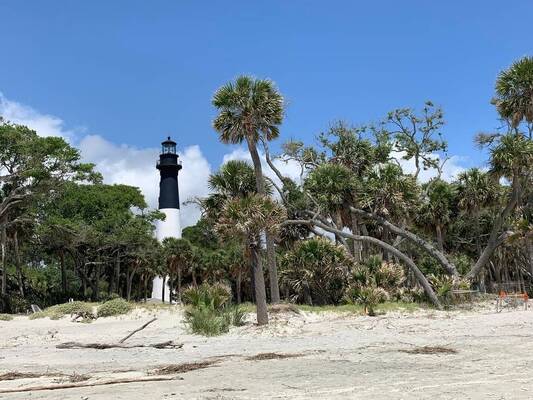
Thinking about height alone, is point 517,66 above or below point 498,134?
above

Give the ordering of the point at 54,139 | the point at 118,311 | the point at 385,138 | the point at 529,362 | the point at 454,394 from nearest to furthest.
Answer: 1. the point at 454,394
2. the point at 529,362
3. the point at 118,311
4. the point at 54,139
5. the point at 385,138

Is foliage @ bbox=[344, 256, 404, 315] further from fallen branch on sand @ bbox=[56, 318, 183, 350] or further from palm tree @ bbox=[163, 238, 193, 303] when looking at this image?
palm tree @ bbox=[163, 238, 193, 303]

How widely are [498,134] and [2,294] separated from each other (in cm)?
3287

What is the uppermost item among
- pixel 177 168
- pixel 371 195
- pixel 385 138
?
pixel 177 168

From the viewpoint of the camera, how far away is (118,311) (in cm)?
2636

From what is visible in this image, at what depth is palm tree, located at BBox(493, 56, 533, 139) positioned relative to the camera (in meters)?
28.0

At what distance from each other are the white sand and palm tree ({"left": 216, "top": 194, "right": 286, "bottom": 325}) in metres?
1.85

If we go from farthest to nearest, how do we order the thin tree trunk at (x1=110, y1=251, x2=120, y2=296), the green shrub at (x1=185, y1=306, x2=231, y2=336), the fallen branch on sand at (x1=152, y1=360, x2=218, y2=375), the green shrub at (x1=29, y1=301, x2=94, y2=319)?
the thin tree trunk at (x1=110, y1=251, x2=120, y2=296) → the green shrub at (x1=29, y1=301, x2=94, y2=319) → the green shrub at (x1=185, y1=306, x2=231, y2=336) → the fallen branch on sand at (x1=152, y1=360, x2=218, y2=375)

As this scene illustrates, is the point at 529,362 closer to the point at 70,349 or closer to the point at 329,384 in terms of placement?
the point at 329,384

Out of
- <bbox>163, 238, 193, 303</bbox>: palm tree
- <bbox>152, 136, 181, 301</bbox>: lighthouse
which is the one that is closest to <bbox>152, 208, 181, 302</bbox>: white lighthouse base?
<bbox>152, 136, 181, 301</bbox>: lighthouse

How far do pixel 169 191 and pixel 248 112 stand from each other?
31.0 meters

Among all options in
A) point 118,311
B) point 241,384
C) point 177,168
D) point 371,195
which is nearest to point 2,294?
point 118,311

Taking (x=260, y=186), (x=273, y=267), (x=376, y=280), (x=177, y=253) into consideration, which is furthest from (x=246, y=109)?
(x=177, y=253)

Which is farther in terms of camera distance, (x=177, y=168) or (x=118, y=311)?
(x=177, y=168)
